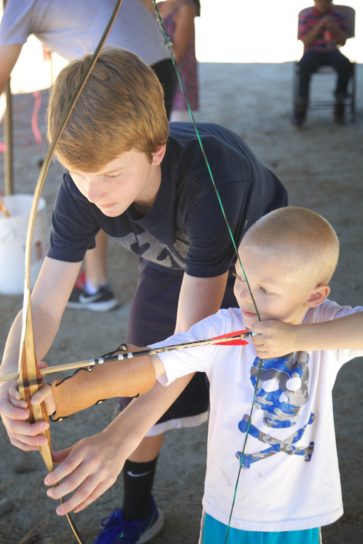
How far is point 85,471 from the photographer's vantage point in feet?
3.33

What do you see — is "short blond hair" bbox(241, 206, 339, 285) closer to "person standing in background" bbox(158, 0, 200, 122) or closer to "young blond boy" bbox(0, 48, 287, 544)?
"young blond boy" bbox(0, 48, 287, 544)

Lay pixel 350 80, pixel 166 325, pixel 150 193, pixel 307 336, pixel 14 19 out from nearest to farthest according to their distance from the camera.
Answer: pixel 307 336
pixel 150 193
pixel 166 325
pixel 14 19
pixel 350 80

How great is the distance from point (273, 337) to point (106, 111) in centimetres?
37

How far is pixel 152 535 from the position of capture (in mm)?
1618

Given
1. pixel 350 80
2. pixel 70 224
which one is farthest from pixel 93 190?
pixel 350 80

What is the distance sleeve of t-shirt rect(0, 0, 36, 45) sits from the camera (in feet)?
6.47

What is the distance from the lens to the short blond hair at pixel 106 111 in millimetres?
1097

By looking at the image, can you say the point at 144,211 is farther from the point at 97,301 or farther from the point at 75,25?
the point at 97,301

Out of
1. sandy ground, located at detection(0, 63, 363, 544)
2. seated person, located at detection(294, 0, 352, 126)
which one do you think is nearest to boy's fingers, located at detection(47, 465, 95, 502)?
sandy ground, located at detection(0, 63, 363, 544)

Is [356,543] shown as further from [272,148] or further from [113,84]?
[272,148]

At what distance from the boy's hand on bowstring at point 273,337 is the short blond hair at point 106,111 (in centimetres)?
31

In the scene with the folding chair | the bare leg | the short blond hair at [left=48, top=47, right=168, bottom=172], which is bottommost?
the folding chair

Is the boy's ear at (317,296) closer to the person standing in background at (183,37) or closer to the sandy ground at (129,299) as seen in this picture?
the sandy ground at (129,299)

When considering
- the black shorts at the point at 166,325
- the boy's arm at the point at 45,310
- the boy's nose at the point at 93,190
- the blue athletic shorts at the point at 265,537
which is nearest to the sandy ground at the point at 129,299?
the black shorts at the point at 166,325
